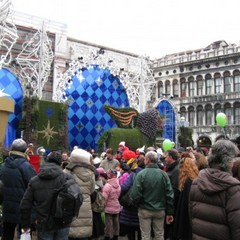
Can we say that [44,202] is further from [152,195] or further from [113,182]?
[113,182]

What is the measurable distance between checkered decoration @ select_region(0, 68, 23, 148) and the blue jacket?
10468 mm

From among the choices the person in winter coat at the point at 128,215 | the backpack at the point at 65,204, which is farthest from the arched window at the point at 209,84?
the backpack at the point at 65,204

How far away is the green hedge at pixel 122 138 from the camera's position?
1711 cm

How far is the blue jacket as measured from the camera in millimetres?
5121

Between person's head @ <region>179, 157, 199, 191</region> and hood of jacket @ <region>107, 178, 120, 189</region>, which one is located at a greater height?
person's head @ <region>179, 157, 199, 191</region>

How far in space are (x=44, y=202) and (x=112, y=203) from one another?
265 cm

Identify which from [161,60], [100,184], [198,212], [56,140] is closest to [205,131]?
[161,60]

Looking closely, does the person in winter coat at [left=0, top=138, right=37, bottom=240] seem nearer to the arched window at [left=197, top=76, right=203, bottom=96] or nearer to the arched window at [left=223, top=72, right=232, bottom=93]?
the arched window at [left=223, top=72, right=232, bottom=93]

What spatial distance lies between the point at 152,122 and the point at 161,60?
2726cm

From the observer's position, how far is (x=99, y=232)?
6.00 m

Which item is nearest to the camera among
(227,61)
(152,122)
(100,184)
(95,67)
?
(100,184)

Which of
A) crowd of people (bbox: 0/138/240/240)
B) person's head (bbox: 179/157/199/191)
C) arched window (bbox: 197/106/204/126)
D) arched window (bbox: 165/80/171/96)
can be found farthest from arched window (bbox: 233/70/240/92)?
person's head (bbox: 179/157/199/191)

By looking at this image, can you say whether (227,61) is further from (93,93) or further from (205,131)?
(93,93)

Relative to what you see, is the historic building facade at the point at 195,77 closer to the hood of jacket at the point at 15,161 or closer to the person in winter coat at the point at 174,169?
the person in winter coat at the point at 174,169
